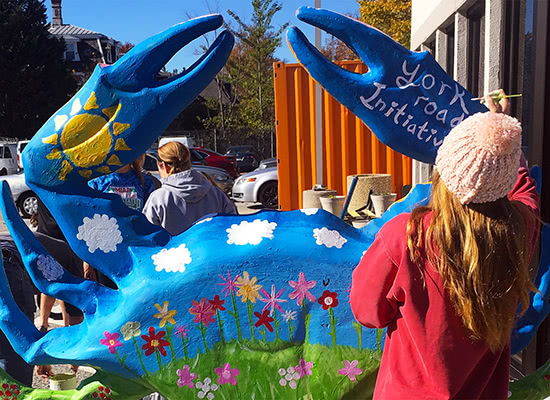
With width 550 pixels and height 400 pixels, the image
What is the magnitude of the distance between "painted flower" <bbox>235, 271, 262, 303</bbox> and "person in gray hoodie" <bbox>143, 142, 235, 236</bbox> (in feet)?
3.91

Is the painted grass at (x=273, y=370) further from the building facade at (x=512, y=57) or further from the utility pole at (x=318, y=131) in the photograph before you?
the utility pole at (x=318, y=131)

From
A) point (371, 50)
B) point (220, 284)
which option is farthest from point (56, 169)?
point (371, 50)

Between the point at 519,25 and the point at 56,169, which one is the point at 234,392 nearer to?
the point at 56,169

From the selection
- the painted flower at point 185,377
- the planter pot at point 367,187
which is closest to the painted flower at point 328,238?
the painted flower at point 185,377

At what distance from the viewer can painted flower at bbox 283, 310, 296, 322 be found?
2.32m

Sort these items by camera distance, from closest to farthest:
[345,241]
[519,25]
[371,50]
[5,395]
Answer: [371,50], [345,241], [5,395], [519,25]

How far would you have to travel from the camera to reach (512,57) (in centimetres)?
431

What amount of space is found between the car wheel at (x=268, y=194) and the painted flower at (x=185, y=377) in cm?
1034

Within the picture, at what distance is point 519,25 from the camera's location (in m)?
4.16

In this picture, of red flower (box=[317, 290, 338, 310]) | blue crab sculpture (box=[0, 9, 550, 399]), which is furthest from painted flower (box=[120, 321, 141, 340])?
red flower (box=[317, 290, 338, 310])

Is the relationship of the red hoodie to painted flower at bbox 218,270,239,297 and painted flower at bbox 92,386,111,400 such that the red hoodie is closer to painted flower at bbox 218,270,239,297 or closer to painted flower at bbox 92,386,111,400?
painted flower at bbox 218,270,239,297

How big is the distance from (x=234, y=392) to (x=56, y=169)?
1165 millimetres

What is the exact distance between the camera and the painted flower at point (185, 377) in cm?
235

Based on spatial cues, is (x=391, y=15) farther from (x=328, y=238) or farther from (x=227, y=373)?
(x=227, y=373)
